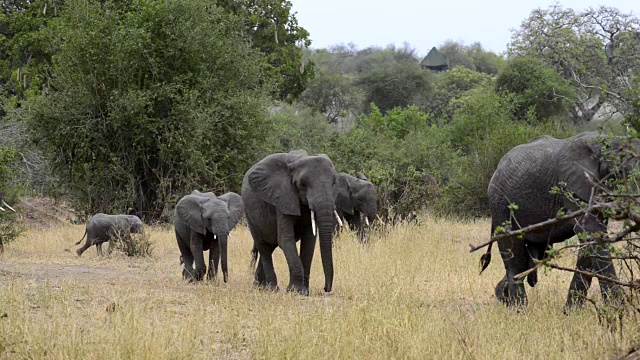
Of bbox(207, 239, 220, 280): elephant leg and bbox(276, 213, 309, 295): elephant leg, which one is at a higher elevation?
bbox(276, 213, 309, 295): elephant leg

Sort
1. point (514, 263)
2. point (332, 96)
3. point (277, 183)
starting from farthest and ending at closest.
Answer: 1. point (332, 96)
2. point (277, 183)
3. point (514, 263)

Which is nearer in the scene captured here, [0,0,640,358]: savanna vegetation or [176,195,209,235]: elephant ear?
[0,0,640,358]: savanna vegetation

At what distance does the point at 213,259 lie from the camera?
12.2 metres

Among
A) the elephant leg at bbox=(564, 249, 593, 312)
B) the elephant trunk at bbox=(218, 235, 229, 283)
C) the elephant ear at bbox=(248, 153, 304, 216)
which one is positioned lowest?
the elephant trunk at bbox=(218, 235, 229, 283)

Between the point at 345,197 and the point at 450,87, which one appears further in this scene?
the point at 450,87

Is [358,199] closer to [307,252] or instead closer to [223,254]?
[223,254]

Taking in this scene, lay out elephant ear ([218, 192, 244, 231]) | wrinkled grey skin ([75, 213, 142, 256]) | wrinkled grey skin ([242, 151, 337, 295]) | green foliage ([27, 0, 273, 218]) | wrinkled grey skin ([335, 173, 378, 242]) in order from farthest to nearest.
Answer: green foliage ([27, 0, 273, 218]), wrinkled grey skin ([335, 173, 378, 242]), wrinkled grey skin ([75, 213, 142, 256]), elephant ear ([218, 192, 244, 231]), wrinkled grey skin ([242, 151, 337, 295])

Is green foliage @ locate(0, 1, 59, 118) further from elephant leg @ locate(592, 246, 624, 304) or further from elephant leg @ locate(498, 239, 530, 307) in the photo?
elephant leg @ locate(592, 246, 624, 304)

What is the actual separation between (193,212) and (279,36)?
2513 cm

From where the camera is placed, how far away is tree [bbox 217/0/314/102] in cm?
3553

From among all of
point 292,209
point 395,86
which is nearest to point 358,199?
point 292,209

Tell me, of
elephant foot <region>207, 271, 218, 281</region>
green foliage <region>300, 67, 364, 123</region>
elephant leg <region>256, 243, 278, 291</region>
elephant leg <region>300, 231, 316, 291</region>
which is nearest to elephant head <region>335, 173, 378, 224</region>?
elephant foot <region>207, 271, 218, 281</region>

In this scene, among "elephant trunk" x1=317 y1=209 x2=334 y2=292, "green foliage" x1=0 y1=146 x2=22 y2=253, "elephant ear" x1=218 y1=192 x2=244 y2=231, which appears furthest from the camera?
"green foliage" x1=0 y1=146 x2=22 y2=253

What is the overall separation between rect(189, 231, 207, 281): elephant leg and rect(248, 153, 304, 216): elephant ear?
139 centimetres
